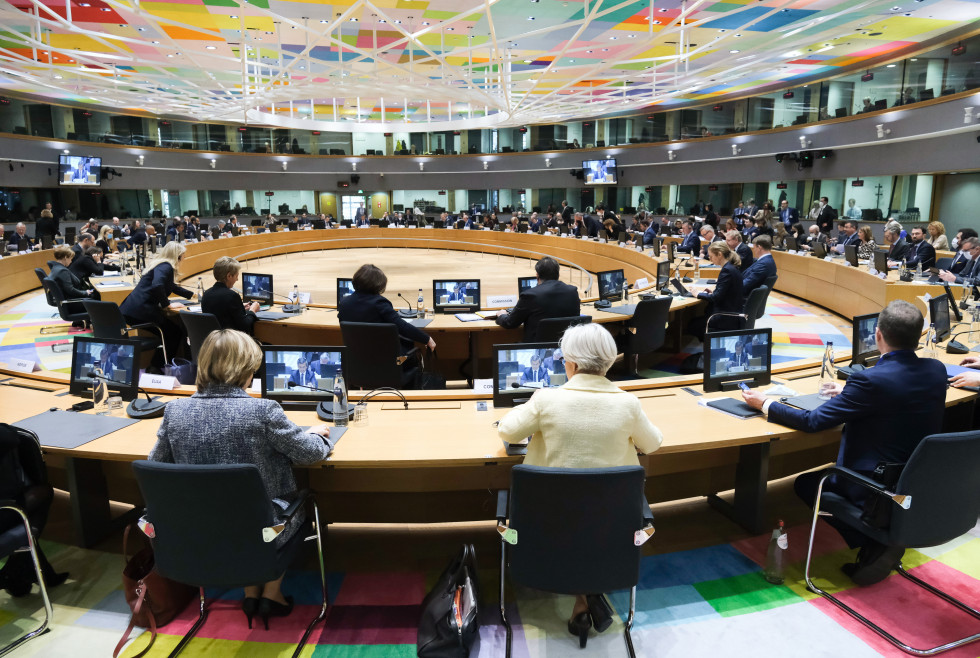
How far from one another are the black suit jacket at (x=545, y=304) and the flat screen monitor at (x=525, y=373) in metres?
1.69

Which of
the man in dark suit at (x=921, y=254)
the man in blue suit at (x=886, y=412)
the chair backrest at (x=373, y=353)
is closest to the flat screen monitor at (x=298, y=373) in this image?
the chair backrest at (x=373, y=353)

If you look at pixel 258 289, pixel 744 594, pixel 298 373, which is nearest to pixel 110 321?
pixel 258 289

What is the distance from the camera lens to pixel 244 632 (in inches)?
107

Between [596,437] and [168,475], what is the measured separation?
5.02 ft

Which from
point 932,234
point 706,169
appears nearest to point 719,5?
point 932,234

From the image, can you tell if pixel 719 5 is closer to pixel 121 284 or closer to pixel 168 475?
pixel 121 284

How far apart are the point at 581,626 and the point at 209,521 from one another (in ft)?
5.07

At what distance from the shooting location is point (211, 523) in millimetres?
2266

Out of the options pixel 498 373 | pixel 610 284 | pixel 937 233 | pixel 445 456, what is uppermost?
pixel 937 233

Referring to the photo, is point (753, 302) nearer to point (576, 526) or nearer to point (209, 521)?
point (576, 526)

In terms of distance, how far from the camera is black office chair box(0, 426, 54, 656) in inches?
102

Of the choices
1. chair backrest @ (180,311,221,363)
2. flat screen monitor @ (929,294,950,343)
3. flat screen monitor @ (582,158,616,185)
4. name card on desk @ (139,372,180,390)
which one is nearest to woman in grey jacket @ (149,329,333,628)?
name card on desk @ (139,372,180,390)

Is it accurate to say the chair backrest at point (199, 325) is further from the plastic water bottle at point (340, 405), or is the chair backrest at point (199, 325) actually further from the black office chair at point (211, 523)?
the black office chair at point (211, 523)

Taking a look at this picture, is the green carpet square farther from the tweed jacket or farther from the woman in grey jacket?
the woman in grey jacket
